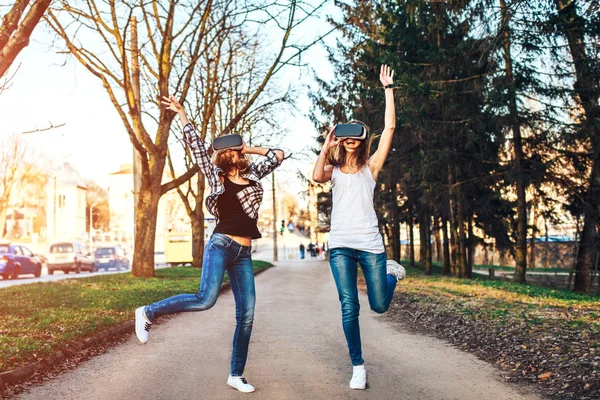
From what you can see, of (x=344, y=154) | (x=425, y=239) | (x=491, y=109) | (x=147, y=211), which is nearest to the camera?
(x=344, y=154)

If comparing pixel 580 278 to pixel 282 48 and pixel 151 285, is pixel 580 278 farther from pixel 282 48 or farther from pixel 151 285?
pixel 151 285

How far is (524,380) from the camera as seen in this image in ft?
19.1

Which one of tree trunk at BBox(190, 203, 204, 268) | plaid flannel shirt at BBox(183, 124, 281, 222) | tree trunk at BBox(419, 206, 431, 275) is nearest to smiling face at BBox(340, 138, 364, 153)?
plaid flannel shirt at BBox(183, 124, 281, 222)

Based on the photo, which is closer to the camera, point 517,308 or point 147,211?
point 517,308

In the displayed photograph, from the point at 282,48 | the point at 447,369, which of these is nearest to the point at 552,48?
the point at 282,48

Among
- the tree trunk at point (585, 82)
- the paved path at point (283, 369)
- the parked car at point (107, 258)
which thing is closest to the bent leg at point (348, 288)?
the paved path at point (283, 369)

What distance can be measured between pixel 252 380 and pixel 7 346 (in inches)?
111

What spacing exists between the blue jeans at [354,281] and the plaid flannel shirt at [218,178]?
0.72 meters

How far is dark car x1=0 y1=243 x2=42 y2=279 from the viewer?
27344 mm

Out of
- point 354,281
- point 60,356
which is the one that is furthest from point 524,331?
point 60,356

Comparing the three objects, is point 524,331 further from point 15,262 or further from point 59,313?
point 15,262

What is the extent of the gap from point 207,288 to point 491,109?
48.6ft

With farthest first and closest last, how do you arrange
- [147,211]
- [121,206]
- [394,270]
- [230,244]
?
[121,206] < [147,211] < [394,270] < [230,244]

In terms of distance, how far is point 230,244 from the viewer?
5043mm
